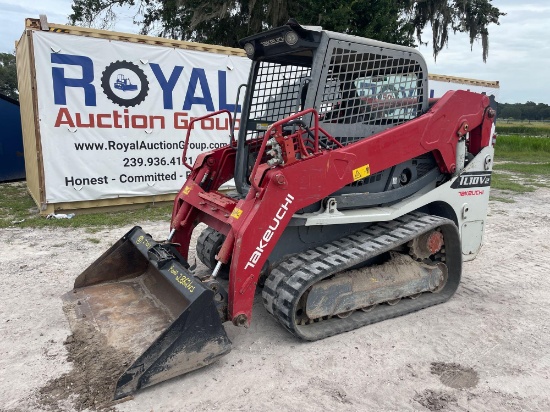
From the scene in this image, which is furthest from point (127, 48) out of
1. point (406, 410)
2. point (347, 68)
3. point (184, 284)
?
point (406, 410)

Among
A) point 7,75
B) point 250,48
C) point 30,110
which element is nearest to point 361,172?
point 250,48

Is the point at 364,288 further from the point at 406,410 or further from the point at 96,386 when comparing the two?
the point at 96,386

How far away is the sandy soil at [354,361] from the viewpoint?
2.92 meters

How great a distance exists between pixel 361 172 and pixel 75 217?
585 centimetres

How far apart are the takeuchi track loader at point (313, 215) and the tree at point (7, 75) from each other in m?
44.7

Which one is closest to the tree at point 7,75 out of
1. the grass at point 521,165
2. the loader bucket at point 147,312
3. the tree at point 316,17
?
the tree at point 316,17

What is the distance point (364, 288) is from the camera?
3.96 m

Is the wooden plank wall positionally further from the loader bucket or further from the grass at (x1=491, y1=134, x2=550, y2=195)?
the grass at (x1=491, y1=134, x2=550, y2=195)

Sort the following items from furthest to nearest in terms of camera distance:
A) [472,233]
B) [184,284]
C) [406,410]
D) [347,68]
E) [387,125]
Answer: [472,233]
[387,125]
[347,68]
[184,284]
[406,410]

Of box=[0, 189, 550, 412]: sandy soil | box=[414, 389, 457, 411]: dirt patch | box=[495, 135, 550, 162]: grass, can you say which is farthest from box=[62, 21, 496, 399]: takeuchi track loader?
box=[495, 135, 550, 162]: grass

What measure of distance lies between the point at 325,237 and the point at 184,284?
1366 millimetres

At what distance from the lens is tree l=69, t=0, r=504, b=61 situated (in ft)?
51.0

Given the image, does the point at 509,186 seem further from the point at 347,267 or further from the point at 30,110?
the point at 30,110

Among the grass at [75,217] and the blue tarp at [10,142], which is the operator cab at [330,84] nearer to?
the grass at [75,217]
